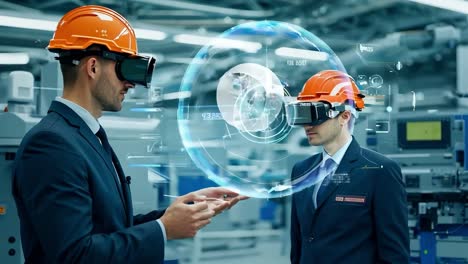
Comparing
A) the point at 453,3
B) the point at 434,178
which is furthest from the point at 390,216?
the point at 453,3

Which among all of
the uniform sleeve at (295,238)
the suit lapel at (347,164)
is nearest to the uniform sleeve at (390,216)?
the suit lapel at (347,164)

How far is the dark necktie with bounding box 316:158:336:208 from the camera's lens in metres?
2.00

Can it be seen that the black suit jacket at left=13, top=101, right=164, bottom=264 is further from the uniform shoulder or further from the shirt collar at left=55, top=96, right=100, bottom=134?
the uniform shoulder

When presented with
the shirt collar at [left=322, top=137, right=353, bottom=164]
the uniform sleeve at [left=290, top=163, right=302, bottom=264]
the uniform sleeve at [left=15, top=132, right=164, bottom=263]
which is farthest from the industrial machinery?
the uniform sleeve at [left=15, top=132, right=164, bottom=263]

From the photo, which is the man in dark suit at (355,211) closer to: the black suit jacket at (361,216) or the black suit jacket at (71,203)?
the black suit jacket at (361,216)

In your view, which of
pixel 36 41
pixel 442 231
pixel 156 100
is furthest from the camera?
pixel 36 41

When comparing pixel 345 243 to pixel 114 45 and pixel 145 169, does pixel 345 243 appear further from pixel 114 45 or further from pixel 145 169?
pixel 145 169

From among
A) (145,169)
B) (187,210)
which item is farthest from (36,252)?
(145,169)

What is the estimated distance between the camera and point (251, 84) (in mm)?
1584

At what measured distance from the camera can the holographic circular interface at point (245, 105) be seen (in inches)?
61.7

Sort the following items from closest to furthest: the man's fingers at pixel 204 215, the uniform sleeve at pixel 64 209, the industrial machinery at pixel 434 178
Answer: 1. the uniform sleeve at pixel 64 209
2. the man's fingers at pixel 204 215
3. the industrial machinery at pixel 434 178

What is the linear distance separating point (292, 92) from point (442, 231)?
3.90 meters

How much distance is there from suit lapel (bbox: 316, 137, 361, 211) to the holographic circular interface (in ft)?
1.79

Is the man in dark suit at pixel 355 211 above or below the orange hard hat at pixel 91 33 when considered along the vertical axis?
below
